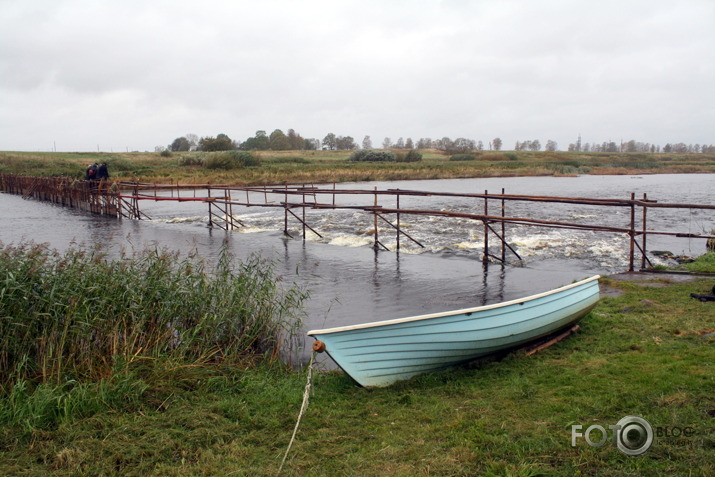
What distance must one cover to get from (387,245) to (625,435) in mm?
17413

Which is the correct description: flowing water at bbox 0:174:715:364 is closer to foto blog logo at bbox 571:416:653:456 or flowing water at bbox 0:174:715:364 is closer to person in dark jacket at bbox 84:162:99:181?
person in dark jacket at bbox 84:162:99:181

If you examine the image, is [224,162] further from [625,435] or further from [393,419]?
[625,435]

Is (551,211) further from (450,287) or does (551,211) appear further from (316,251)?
(450,287)

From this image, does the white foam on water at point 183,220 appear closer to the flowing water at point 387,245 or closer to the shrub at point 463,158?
the flowing water at point 387,245

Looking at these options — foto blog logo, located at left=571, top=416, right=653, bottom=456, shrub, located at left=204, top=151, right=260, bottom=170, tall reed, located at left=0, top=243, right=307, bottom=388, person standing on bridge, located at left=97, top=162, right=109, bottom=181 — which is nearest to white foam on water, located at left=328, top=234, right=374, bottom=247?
tall reed, located at left=0, top=243, right=307, bottom=388

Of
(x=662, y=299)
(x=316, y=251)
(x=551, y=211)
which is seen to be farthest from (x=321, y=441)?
(x=551, y=211)

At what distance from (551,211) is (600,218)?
3.87 metres

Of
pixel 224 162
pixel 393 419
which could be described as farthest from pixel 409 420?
pixel 224 162

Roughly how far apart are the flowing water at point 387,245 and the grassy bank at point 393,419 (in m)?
3.99

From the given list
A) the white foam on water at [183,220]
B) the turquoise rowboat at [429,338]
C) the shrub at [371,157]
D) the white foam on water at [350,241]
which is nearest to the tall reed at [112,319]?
the turquoise rowboat at [429,338]

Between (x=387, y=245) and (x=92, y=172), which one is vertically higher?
(x=92, y=172)

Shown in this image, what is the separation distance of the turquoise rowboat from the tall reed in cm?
215

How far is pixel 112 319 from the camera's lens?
25.2 ft

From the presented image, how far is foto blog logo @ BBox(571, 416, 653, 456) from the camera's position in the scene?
15.6 ft
